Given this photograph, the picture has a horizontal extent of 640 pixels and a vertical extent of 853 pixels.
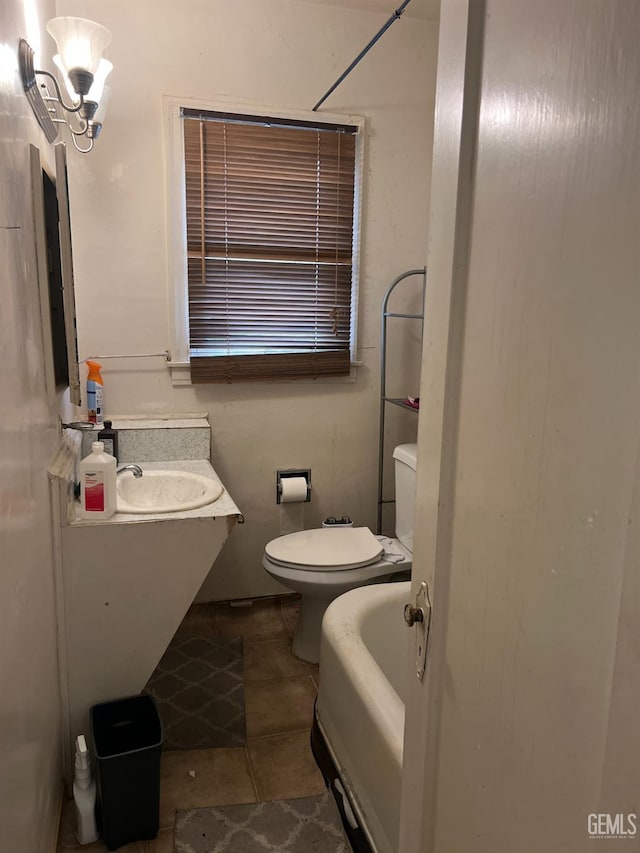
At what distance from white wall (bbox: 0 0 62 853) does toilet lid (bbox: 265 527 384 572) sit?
890 mm

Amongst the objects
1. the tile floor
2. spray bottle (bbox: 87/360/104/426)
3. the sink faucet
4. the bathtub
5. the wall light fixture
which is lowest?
the tile floor

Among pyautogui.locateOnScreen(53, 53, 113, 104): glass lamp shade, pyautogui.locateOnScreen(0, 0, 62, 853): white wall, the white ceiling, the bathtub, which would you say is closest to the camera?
pyautogui.locateOnScreen(0, 0, 62, 853): white wall

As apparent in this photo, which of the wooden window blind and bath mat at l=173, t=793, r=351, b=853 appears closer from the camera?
bath mat at l=173, t=793, r=351, b=853

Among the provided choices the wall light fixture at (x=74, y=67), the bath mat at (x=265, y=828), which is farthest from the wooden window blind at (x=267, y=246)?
the bath mat at (x=265, y=828)

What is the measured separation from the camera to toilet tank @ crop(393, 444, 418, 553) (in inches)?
96.7

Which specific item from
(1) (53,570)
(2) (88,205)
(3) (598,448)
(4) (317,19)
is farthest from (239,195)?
(3) (598,448)

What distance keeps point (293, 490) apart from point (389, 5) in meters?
2.03

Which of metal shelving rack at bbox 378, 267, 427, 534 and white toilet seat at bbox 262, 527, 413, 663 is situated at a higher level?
metal shelving rack at bbox 378, 267, 427, 534

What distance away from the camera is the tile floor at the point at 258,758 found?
1.74m

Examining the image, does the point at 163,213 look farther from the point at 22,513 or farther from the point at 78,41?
the point at 22,513

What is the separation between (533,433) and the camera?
2.05 ft

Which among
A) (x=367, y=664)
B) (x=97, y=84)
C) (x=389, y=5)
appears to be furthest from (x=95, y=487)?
(x=389, y=5)

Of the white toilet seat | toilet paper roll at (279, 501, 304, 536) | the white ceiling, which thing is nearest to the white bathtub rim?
the white toilet seat

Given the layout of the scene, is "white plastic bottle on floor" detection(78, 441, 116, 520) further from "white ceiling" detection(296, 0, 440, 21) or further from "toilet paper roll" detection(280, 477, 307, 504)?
"white ceiling" detection(296, 0, 440, 21)
